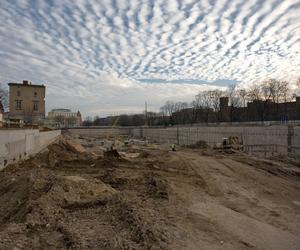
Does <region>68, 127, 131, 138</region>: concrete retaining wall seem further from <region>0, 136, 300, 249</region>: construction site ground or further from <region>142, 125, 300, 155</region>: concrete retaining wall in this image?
<region>0, 136, 300, 249</region>: construction site ground

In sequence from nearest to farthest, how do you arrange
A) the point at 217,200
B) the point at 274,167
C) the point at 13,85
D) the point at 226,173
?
the point at 217,200
the point at 226,173
the point at 274,167
the point at 13,85

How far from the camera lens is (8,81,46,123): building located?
80688 millimetres

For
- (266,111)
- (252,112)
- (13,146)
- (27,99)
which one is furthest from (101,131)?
(13,146)

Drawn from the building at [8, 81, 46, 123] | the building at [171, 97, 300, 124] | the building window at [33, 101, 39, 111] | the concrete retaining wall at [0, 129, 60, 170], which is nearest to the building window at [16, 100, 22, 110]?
the building at [8, 81, 46, 123]

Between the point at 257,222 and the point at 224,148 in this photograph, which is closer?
the point at 257,222

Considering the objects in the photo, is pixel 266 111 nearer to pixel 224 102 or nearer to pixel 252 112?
pixel 252 112

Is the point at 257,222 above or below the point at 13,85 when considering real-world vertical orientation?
below

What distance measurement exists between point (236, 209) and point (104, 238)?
4893mm

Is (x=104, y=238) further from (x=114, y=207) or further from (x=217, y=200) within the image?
(x=217, y=200)

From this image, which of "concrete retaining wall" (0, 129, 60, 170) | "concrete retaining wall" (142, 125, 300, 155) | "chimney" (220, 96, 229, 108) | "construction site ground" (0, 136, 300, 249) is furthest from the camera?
"chimney" (220, 96, 229, 108)

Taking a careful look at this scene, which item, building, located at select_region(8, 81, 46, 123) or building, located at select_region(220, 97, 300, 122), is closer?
building, located at select_region(220, 97, 300, 122)

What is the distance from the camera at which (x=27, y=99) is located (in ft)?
271

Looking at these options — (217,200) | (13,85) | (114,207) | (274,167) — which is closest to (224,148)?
(274,167)

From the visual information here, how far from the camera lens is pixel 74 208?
7.70m
